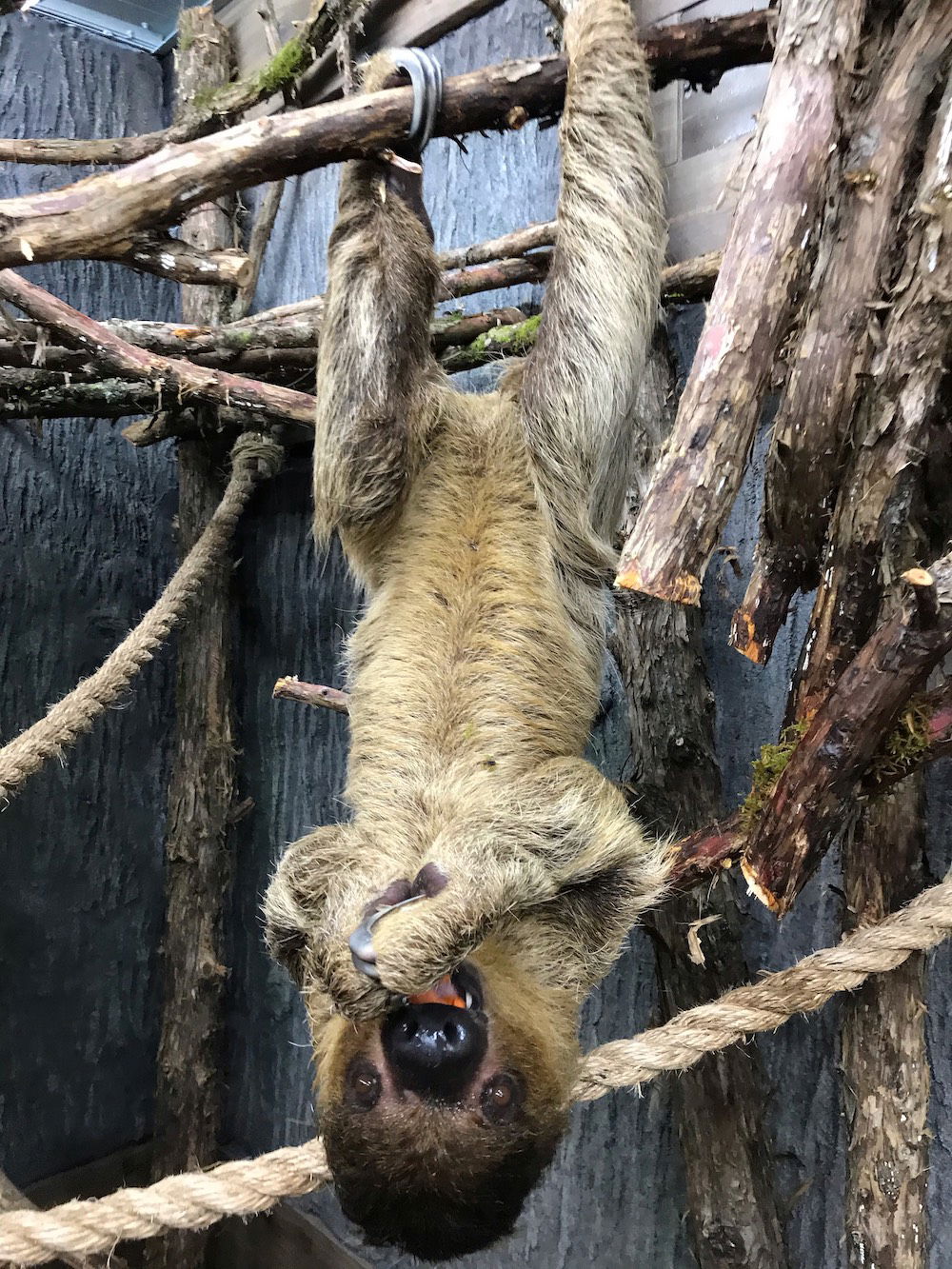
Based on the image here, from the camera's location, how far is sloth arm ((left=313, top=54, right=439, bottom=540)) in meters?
2.20

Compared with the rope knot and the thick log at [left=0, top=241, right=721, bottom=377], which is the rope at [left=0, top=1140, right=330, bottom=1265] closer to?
the thick log at [left=0, top=241, right=721, bottom=377]

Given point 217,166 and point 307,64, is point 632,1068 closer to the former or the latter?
point 217,166

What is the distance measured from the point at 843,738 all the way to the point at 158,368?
2.32 m

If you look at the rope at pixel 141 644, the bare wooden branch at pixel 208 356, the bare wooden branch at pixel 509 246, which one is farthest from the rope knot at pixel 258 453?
the bare wooden branch at pixel 509 246

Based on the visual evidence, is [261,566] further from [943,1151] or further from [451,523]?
[943,1151]

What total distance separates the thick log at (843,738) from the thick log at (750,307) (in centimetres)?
30

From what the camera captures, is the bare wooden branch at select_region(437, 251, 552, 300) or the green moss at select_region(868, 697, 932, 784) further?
the bare wooden branch at select_region(437, 251, 552, 300)

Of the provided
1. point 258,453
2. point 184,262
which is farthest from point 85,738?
point 184,262

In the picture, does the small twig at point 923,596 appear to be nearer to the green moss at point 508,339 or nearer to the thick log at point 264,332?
the thick log at point 264,332

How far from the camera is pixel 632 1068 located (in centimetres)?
177

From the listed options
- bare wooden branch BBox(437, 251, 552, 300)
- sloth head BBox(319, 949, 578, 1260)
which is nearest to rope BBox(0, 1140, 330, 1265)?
sloth head BBox(319, 949, 578, 1260)

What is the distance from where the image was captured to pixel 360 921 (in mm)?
1771

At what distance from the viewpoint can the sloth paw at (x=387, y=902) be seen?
163 cm

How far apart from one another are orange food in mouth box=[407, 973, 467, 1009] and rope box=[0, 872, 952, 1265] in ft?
1.20
